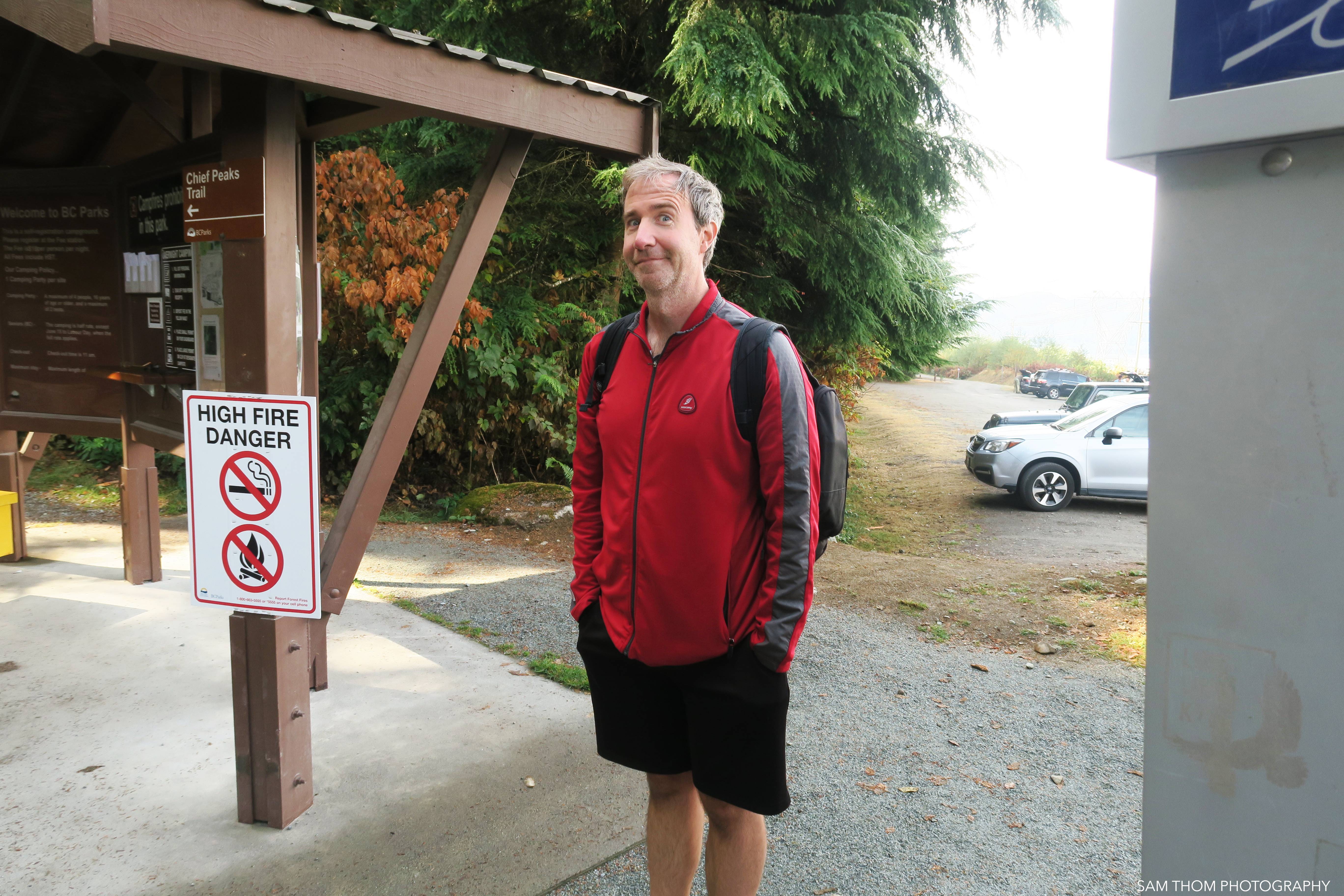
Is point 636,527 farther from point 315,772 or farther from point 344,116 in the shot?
point 344,116

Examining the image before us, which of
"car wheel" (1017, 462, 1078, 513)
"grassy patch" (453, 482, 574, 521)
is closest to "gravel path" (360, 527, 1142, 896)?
"grassy patch" (453, 482, 574, 521)

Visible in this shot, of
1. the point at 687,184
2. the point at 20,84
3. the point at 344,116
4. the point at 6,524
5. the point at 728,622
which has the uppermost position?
the point at 20,84

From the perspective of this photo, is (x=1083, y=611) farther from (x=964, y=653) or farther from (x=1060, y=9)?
(x=1060, y=9)

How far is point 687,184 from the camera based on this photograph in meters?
2.09

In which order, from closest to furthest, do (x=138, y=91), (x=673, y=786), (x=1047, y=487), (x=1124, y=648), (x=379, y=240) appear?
1. (x=673, y=786)
2. (x=138, y=91)
3. (x=1124, y=648)
4. (x=379, y=240)
5. (x=1047, y=487)

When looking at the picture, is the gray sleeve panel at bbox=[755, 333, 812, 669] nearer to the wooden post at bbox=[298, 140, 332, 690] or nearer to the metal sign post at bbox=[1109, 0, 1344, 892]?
the metal sign post at bbox=[1109, 0, 1344, 892]

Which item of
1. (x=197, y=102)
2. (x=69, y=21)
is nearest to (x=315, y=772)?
(x=69, y=21)

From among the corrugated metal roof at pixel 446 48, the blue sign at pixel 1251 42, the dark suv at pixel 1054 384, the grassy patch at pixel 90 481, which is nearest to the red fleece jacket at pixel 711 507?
the blue sign at pixel 1251 42

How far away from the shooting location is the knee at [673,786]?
86.2 inches

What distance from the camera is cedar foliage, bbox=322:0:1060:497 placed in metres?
7.60

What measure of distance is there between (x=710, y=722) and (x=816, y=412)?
77 cm

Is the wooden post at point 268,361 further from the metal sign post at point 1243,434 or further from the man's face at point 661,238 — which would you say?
the metal sign post at point 1243,434

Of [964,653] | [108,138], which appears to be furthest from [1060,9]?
[108,138]

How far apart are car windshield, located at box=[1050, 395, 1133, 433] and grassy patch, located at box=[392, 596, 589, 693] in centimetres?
925
